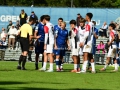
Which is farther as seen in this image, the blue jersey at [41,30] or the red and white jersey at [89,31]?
the blue jersey at [41,30]

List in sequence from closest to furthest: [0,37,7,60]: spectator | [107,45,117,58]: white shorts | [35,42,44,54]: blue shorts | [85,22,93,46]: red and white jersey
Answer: [85,22,93,46]: red and white jersey, [35,42,44,54]: blue shorts, [107,45,117,58]: white shorts, [0,37,7,60]: spectator

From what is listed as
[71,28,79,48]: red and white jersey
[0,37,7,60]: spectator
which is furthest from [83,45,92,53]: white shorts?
[0,37,7,60]: spectator

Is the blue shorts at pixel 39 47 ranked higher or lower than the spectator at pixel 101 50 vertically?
higher

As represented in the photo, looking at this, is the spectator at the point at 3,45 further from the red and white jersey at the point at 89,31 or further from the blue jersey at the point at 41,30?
the red and white jersey at the point at 89,31

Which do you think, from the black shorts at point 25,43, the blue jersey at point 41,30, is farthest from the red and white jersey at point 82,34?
the black shorts at point 25,43

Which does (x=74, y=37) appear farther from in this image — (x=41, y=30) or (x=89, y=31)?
(x=89, y=31)

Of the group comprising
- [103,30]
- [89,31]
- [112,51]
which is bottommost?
[103,30]

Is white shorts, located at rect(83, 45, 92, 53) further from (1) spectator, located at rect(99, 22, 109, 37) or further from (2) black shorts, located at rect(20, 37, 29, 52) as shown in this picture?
(1) spectator, located at rect(99, 22, 109, 37)

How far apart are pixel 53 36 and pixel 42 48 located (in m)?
1.53

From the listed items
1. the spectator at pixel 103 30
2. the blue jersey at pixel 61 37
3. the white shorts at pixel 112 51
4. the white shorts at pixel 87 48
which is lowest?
the spectator at pixel 103 30

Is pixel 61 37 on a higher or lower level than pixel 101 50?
higher

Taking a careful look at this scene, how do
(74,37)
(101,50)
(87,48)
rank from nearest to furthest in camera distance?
(87,48) → (74,37) → (101,50)

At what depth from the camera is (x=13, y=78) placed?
19.8m

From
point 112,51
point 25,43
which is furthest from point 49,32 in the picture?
point 112,51
